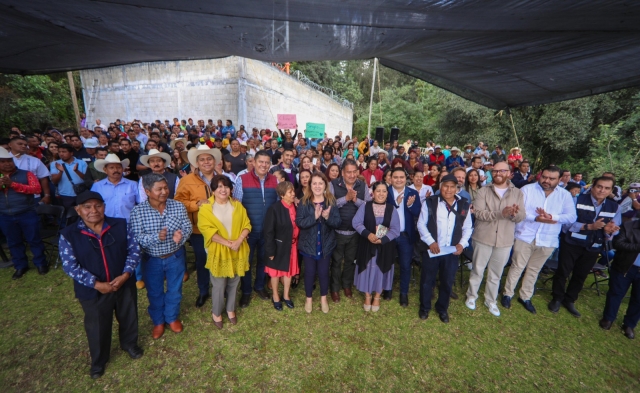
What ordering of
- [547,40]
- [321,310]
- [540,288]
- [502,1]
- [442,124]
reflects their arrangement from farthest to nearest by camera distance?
[442,124]
[540,288]
[321,310]
[547,40]
[502,1]

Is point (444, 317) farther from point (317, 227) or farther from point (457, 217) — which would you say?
point (317, 227)

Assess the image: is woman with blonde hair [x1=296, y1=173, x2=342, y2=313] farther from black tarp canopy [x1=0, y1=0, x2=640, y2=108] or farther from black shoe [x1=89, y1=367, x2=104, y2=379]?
black shoe [x1=89, y1=367, x2=104, y2=379]

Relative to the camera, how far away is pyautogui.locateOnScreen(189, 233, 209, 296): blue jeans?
3605mm

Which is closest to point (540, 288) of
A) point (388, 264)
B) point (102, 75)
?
point (388, 264)

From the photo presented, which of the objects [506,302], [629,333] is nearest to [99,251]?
[506,302]

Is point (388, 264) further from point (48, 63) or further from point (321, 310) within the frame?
point (48, 63)

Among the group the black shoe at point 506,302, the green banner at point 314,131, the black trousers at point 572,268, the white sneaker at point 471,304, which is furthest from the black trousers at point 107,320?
the green banner at point 314,131

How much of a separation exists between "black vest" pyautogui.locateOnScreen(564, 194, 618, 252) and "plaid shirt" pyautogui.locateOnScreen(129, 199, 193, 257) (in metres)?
5.53

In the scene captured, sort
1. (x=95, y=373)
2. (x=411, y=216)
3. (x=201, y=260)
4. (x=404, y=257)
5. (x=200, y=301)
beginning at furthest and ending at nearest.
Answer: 1. (x=404, y=257)
2. (x=411, y=216)
3. (x=200, y=301)
4. (x=201, y=260)
5. (x=95, y=373)

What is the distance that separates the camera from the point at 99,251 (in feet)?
7.97

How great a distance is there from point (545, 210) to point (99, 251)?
18.3 feet

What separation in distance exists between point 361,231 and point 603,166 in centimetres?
1484

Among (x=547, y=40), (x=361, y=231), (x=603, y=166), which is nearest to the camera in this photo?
(x=547, y=40)

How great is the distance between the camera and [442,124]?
19.0 meters
